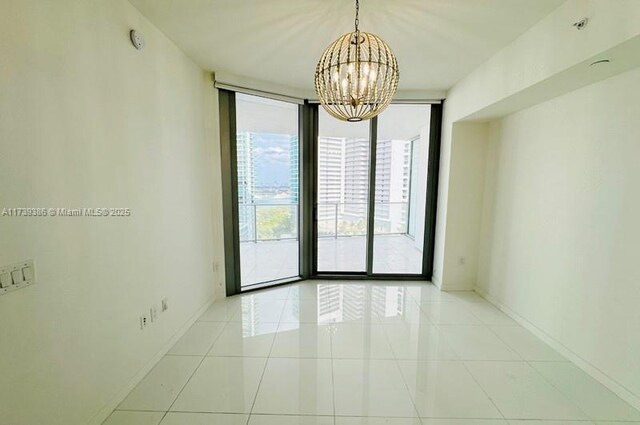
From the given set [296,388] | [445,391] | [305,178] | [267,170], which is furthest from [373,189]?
[296,388]

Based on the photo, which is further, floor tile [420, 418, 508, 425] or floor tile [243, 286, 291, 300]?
floor tile [243, 286, 291, 300]

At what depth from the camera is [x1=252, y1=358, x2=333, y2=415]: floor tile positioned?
173cm

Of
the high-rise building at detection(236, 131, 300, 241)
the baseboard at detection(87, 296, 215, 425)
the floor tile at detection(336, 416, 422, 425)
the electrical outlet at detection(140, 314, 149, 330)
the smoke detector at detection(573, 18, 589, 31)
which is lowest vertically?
the floor tile at detection(336, 416, 422, 425)

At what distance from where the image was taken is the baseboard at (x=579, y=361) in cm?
179

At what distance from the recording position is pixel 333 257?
4973 millimetres

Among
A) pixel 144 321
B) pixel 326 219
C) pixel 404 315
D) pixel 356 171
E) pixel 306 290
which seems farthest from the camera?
pixel 326 219

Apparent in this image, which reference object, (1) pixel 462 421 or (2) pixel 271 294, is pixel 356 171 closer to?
(2) pixel 271 294

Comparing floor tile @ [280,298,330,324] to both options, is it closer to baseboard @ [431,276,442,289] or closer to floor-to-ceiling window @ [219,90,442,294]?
floor-to-ceiling window @ [219,90,442,294]

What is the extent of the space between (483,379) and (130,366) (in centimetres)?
247

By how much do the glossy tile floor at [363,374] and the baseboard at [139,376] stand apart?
4 cm

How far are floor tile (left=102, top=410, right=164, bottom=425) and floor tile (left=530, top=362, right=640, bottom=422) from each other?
2.62m

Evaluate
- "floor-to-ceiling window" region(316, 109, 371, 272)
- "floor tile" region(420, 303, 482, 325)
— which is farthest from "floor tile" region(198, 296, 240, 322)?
"floor tile" region(420, 303, 482, 325)

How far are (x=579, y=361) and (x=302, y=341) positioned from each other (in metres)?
2.18

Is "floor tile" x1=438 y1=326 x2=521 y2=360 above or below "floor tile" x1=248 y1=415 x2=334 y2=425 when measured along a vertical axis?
above
